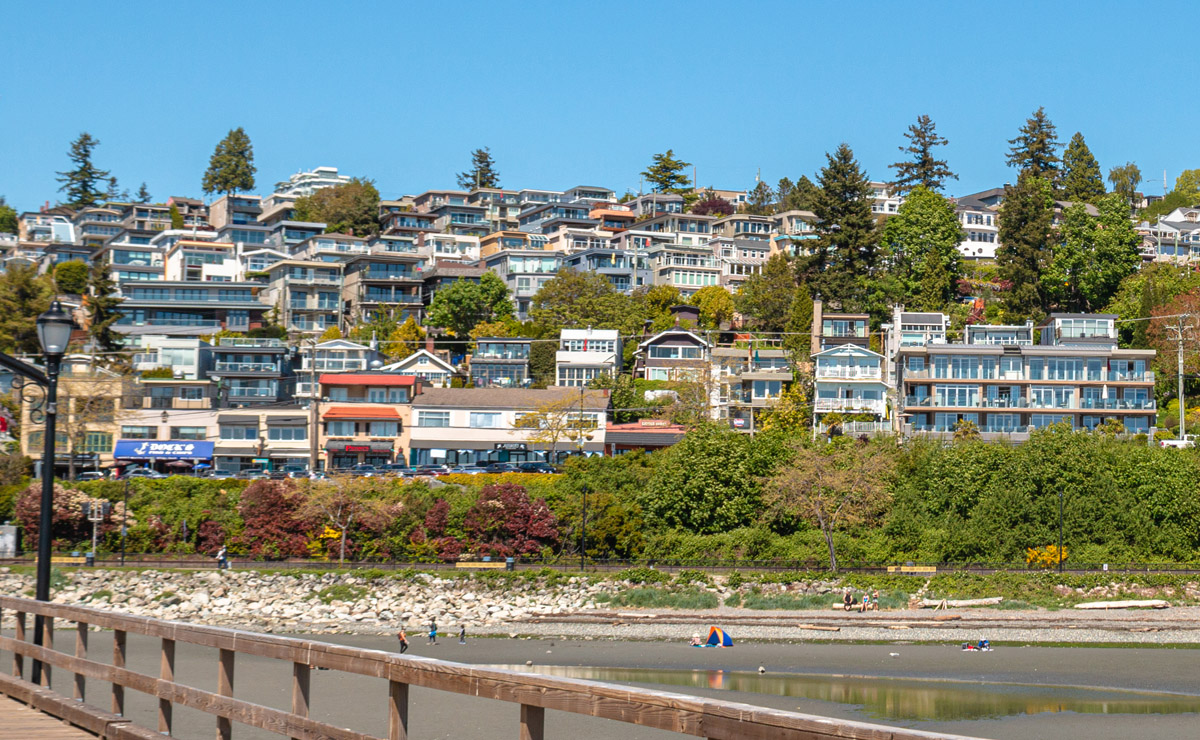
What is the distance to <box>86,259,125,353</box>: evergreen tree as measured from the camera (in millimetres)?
82562

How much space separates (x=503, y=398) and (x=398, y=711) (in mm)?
67848

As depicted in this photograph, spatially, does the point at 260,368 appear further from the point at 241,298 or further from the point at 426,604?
the point at 426,604

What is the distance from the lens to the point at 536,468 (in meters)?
63.2

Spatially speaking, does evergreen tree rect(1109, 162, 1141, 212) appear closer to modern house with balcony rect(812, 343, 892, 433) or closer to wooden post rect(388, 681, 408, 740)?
modern house with balcony rect(812, 343, 892, 433)

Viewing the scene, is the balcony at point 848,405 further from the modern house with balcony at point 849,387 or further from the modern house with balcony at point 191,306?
the modern house with balcony at point 191,306

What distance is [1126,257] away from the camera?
82.4 metres

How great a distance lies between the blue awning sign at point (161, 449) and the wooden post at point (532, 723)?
68090 millimetres

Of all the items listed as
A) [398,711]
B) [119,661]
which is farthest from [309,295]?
[398,711]

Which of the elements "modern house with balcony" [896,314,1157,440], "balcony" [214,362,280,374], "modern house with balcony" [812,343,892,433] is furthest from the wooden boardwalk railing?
"balcony" [214,362,280,374]

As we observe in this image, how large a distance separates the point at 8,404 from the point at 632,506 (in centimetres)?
3599

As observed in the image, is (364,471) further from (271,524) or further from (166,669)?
(166,669)

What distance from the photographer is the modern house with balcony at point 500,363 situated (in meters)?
81.8

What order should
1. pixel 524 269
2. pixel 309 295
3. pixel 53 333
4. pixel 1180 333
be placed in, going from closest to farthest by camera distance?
pixel 53 333 < pixel 1180 333 < pixel 309 295 < pixel 524 269

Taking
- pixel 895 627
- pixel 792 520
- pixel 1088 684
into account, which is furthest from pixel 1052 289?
pixel 1088 684
